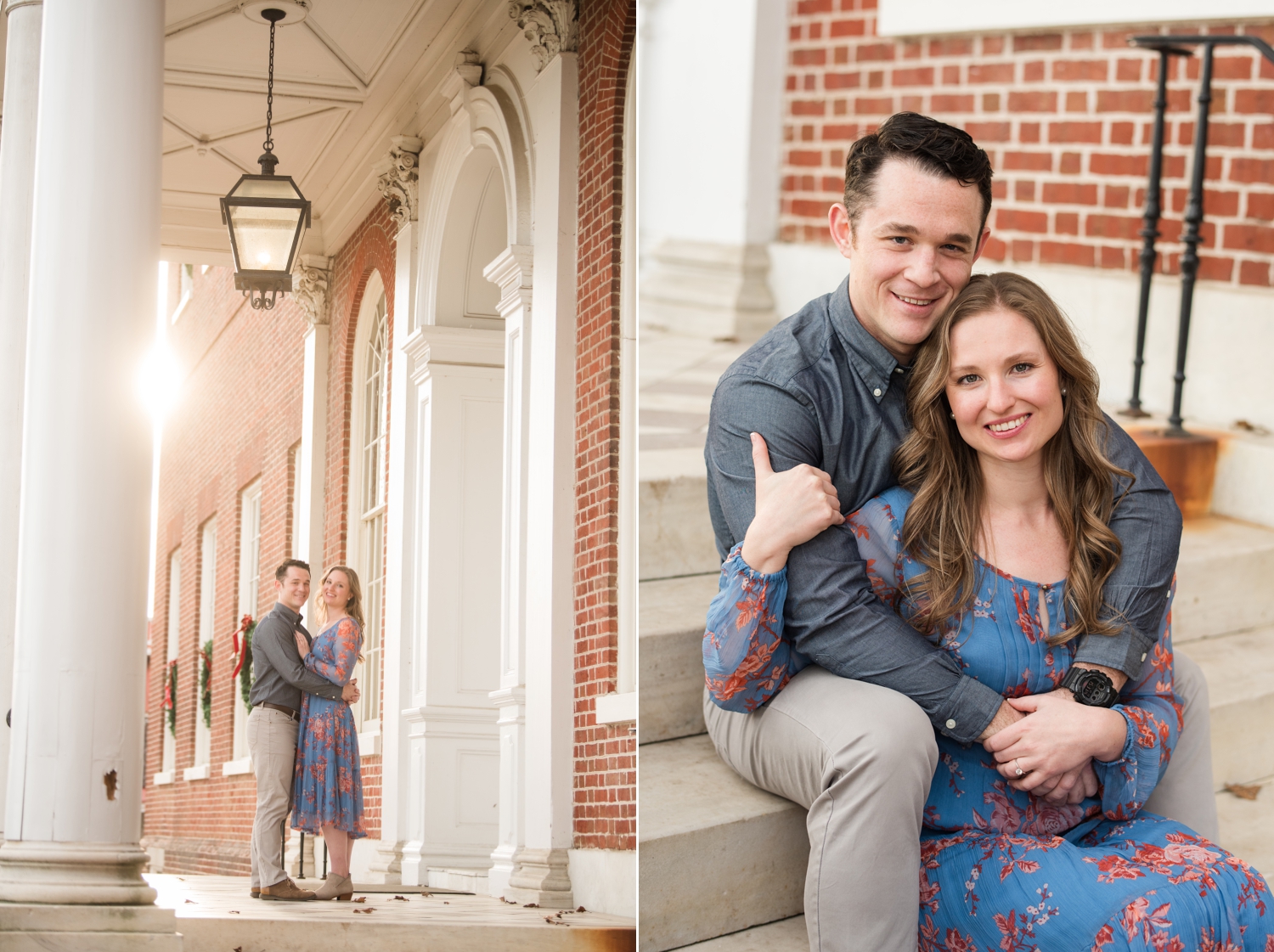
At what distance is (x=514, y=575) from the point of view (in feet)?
24.1

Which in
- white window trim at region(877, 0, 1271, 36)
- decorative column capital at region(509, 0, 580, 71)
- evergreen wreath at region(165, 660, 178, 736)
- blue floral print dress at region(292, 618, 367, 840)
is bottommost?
evergreen wreath at region(165, 660, 178, 736)

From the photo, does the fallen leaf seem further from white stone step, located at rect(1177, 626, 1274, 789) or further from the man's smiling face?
the man's smiling face

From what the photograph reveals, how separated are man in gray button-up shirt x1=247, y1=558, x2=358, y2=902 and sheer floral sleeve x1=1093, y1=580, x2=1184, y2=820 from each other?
4671 mm

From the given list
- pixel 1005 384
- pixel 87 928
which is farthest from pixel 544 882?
pixel 1005 384

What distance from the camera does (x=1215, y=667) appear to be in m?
3.57

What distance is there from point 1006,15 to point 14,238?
14.0ft

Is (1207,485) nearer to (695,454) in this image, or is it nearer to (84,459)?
(695,454)

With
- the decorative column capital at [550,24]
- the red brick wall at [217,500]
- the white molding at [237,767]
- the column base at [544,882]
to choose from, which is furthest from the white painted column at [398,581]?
the white molding at [237,767]

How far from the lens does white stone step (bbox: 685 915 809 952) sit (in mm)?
2596

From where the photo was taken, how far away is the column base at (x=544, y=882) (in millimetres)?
6652

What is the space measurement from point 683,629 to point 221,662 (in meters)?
12.9

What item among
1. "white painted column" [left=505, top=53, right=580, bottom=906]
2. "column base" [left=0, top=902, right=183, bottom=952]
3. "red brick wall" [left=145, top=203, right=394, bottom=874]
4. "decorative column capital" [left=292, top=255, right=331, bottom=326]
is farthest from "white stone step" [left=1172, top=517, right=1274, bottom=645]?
"decorative column capital" [left=292, top=255, right=331, bottom=326]

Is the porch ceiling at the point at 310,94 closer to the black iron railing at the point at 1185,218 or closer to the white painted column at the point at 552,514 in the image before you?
the white painted column at the point at 552,514

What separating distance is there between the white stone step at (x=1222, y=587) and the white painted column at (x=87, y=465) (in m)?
3.25
